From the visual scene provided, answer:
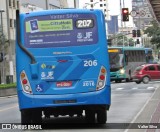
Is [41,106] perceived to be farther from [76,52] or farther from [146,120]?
[146,120]

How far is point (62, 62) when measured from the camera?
48.4 ft

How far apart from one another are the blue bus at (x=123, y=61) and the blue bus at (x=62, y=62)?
4169cm

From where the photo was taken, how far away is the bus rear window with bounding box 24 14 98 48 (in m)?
14.9

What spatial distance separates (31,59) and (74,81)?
1281 mm

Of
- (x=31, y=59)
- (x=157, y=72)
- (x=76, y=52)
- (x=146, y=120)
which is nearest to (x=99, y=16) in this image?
(x=76, y=52)

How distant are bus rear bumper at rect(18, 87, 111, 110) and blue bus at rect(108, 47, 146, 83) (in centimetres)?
4200

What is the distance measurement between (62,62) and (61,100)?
102cm

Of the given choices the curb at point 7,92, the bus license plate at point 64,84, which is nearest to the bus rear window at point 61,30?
the bus license plate at point 64,84

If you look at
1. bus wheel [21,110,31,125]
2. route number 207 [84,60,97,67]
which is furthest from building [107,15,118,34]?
route number 207 [84,60,97,67]

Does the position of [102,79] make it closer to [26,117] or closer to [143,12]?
[26,117]

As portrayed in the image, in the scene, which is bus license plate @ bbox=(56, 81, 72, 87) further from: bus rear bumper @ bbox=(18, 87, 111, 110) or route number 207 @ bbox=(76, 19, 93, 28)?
route number 207 @ bbox=(76, 19, 93, 28)

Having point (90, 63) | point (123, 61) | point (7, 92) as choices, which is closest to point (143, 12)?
point (7, 92)

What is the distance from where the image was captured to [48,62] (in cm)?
1471

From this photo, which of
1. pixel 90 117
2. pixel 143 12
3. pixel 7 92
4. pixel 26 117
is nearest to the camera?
pixel 26 117
